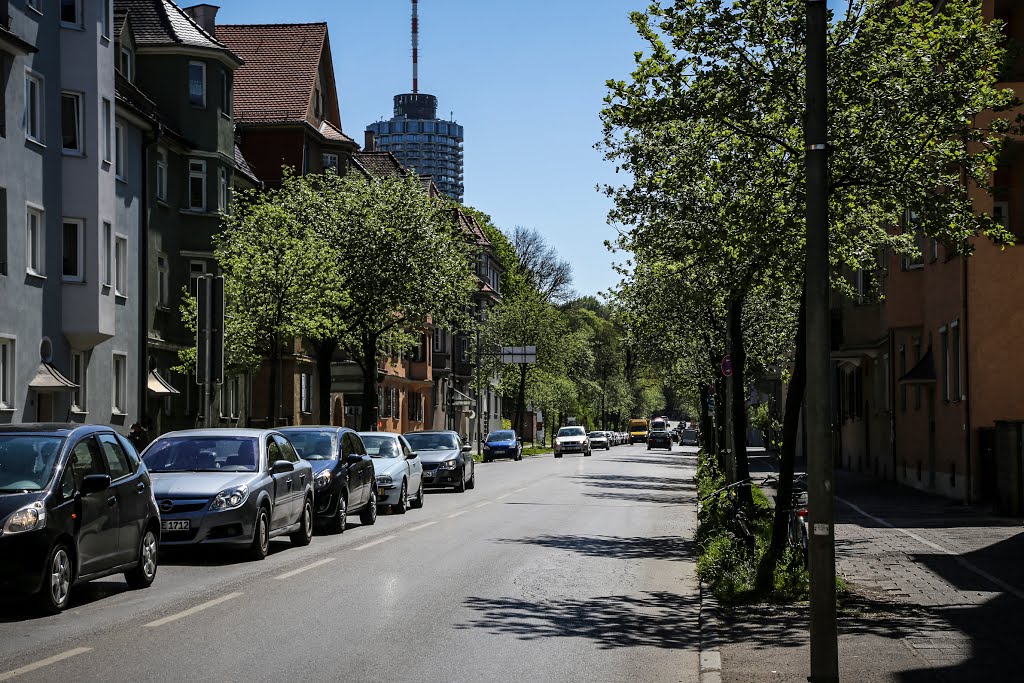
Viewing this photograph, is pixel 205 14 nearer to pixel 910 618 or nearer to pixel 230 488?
pixel 230 488

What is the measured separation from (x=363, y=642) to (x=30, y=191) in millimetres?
22914

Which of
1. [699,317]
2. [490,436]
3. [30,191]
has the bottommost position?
[490,436]

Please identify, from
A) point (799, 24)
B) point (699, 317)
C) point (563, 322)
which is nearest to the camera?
point (799, 24)

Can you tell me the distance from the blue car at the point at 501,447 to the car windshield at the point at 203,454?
172ft

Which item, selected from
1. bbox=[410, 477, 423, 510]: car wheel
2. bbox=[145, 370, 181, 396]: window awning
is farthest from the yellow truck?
bbox=[410, 477, 423, 510]: car wheel

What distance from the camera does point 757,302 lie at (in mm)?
39219

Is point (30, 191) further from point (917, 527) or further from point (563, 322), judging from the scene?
point (563, 322)

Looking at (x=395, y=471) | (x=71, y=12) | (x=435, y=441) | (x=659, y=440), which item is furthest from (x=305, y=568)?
(x=659, y=440)

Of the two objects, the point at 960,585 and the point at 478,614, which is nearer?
the point at 478,614

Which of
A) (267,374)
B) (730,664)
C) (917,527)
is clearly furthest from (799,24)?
(267,374)

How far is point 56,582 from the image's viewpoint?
12156 millimetres

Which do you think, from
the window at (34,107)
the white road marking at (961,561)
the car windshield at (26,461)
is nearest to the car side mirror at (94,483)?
the car windshield at (26,461)

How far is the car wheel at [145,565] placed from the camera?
1427 cm

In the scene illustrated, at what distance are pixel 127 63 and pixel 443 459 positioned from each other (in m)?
15.9
